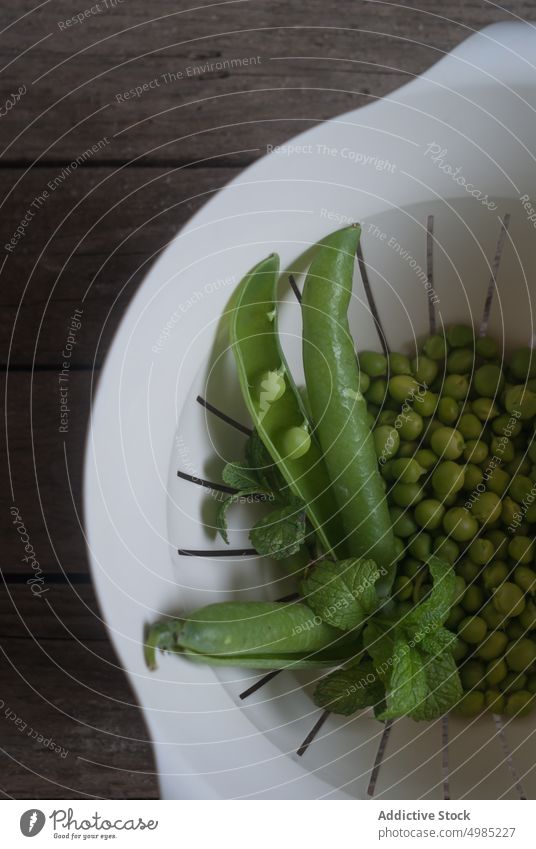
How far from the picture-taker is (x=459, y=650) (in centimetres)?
58

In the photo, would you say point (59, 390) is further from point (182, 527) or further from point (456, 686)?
point (456, 686)

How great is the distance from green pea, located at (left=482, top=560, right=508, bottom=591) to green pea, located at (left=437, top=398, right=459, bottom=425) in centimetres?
13

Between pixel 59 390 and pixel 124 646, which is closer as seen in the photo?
pixel 124 646

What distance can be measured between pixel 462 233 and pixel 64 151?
34cm

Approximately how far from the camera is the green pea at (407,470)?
1.95ft

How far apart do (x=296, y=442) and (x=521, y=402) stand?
0.67 ft

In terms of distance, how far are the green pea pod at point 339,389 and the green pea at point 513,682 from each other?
0.16 meters

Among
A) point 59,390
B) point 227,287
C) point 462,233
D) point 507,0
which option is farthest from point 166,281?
point 507,0

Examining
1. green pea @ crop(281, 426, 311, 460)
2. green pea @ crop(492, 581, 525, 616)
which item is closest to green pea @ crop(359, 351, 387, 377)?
green pea @ crop(281, 426, 311, 460)

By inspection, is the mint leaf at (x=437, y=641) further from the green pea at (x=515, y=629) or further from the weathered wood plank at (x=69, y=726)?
the weathered wood plank at (x=69, y=726)

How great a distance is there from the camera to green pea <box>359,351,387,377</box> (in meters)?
0.61

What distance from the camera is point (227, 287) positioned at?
0.55 m

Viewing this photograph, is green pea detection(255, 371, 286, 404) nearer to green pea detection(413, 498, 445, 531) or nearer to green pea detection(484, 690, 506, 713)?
green pea detection(413, 498, 445, 531)

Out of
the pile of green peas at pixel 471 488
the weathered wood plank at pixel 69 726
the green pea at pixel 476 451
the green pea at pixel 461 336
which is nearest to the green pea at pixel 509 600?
the pile of green peas at pixel 471 488
